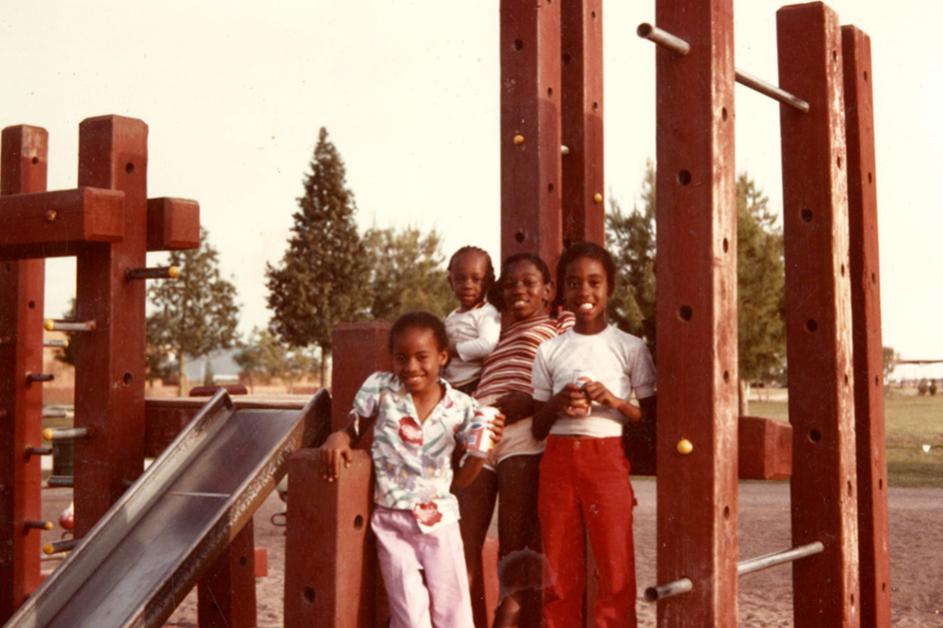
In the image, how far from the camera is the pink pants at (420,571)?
3.47 meters

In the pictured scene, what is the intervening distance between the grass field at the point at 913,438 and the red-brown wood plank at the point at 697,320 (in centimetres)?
733

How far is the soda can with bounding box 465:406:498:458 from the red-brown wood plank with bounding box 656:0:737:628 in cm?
52

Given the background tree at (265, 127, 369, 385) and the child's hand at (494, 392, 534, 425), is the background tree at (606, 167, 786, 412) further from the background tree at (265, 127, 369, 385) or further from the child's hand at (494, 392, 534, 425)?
the child's hand at (494, 392, 534, 425)

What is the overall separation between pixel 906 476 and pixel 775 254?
1050cm

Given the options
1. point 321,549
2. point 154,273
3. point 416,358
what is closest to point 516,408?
point 416,358

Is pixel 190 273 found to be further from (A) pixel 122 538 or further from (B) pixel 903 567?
(A) pixel 122 538

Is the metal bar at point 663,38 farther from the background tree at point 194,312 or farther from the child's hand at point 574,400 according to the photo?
the background tree at point 194,312

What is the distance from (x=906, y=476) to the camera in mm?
18641

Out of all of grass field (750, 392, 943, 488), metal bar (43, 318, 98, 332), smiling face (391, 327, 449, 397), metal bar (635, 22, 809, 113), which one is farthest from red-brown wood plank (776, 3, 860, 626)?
grass field (750, 392, 943, 488)

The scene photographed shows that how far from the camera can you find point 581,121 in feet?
16.5

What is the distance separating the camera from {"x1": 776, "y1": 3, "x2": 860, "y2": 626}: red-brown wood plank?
174 inches

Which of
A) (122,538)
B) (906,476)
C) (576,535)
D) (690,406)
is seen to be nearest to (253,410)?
(122,538)

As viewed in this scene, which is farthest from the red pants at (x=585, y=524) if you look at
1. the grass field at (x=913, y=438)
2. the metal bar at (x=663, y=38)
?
the grass field at (x=913, y=438)

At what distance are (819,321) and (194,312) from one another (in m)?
37.1
